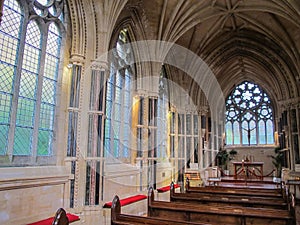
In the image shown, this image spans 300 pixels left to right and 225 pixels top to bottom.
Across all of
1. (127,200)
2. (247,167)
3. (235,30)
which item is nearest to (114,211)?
(127,200)

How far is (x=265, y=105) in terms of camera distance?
2386 centimetres

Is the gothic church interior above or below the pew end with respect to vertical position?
above

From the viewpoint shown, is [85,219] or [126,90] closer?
[85,219]

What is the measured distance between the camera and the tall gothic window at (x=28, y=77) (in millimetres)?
5605

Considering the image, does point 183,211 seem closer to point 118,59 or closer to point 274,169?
point 118,59

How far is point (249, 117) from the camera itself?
79.7 feet

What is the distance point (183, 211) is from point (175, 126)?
8.96 meters

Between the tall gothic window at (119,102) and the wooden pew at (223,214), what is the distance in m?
3.30

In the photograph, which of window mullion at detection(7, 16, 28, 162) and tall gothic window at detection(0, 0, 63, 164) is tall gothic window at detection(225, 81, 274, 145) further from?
window mullion at detection(7, 16, 28, 162)

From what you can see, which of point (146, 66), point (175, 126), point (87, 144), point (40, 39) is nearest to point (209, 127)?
point (175, 126)

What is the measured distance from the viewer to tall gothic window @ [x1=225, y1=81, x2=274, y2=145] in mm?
23625

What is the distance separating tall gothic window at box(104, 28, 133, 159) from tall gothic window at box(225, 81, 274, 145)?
16524 millimetres

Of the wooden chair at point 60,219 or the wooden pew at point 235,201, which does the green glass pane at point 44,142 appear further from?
the wooden pew at point 235,201

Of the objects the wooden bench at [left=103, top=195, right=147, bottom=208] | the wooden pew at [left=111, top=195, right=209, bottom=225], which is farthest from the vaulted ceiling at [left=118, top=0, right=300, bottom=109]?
the wooden pew at [left=111, top=195, right=209, bottom=225]
